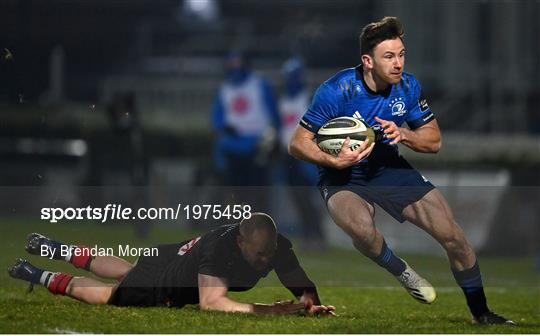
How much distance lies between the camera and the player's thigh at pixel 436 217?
9.31m

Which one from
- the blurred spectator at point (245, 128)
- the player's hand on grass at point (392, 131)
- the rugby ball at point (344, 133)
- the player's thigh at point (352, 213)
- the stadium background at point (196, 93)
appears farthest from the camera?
the blurred spectator at point (245, 128)

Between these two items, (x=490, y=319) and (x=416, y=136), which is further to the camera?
(x=490, y=319)

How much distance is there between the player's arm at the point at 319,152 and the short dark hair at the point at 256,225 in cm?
54

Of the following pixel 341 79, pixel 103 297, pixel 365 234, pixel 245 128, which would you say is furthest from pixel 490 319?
pixel 245 128

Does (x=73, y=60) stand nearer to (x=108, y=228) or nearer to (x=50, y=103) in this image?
(x=50, y=103)

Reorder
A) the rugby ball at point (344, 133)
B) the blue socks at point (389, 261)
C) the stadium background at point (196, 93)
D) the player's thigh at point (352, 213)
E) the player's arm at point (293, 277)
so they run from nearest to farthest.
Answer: the rugby ball at point (344, 133)
the player's thigh at point (352, 213)
the blue socks at point (389, 261)
the player's arm at point (293, 277)
the stadium background at point (196, 93)

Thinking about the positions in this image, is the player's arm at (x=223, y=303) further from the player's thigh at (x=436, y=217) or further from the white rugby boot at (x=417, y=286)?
the player's thigh at (x=436, y=217)

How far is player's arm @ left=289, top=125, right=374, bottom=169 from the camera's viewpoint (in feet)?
30.1

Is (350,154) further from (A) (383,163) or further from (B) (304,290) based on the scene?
(B) (304,290)

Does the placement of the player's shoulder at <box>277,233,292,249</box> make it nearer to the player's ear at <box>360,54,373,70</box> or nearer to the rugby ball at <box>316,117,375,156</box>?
the rugby ball at <box>316,117,375,156</box>

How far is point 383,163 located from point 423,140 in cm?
30

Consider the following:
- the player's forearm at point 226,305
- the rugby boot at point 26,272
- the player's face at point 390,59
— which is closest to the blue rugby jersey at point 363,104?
the player's face at point 390,59

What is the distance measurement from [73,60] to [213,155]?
9.30 ft

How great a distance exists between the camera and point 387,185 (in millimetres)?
9484
